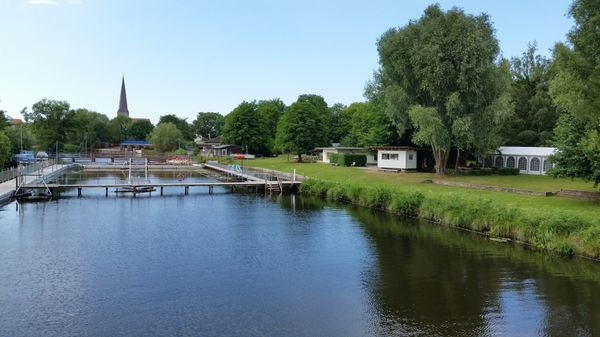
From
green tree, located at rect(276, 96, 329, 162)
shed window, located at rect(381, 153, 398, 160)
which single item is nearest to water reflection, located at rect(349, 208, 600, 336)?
shed window, located at rect(381, 153, 398, 160)

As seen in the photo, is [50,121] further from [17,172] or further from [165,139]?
[17,172]

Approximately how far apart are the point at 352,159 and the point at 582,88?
4094 cm

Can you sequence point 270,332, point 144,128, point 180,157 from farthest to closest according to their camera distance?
point 144,128 → point 180,157 → point 270,332

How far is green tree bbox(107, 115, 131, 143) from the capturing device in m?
159

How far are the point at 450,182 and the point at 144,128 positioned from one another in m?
142

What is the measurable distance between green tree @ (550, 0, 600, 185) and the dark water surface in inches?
332

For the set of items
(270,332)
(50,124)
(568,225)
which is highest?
(50,124)

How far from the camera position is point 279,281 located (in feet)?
67.5

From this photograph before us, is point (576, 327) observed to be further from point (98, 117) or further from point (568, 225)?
point (98, 117)

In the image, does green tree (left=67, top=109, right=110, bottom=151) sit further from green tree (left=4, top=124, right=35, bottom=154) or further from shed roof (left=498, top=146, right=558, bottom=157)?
shed roof (left=498, top=146, right=558, bottom=157)

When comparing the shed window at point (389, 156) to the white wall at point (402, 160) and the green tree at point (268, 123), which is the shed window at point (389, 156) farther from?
the green tree at point (268, 123)

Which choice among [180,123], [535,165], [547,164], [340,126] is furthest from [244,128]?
[180,123]

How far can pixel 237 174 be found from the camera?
6681 centimetres

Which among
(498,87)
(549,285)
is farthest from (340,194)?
(549,285)
